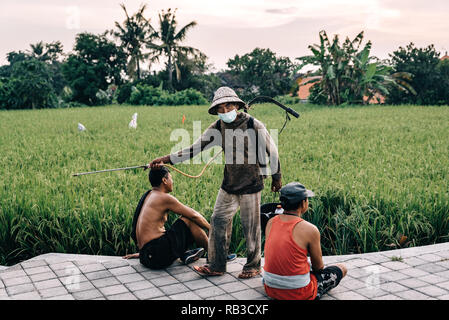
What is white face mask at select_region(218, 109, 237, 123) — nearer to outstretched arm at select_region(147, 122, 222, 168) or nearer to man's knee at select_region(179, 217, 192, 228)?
outstretched arm at select_region(147, 122, 222, 168)

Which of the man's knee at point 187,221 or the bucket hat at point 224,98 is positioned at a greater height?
the bucket hat at point 224,98

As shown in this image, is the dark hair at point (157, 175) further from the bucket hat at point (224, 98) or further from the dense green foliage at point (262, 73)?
the dense green foliage at point (262, 73)

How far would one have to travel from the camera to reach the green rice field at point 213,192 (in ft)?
14.8

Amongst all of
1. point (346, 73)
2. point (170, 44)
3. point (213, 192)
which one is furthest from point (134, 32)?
point (213, 192)

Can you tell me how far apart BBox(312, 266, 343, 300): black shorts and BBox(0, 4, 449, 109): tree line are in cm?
1805

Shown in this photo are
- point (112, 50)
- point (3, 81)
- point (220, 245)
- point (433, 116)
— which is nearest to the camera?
point (220, 245)

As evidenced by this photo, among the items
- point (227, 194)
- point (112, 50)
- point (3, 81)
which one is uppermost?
point (112, 50)

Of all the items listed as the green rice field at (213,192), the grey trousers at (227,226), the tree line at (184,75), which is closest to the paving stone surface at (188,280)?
the grey trousers at (227,226)

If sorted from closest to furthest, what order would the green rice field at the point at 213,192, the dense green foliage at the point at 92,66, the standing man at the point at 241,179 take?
the standing man at the point at 241,179, the green rice field at the point at 213,192, the dense green foliage at the point at 92,66

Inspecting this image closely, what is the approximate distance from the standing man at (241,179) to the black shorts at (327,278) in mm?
566

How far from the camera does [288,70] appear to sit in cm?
3597
